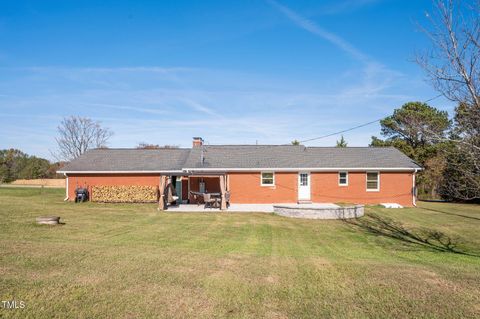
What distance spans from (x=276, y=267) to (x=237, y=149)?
1898 centimetres

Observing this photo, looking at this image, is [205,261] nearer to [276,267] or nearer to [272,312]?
[276,267]

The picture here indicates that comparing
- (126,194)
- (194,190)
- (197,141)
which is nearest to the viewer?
(126,194)

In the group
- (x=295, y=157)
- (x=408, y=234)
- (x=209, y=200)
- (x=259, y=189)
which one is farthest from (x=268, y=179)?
(x=408, y=234)

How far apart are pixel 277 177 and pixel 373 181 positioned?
682cm

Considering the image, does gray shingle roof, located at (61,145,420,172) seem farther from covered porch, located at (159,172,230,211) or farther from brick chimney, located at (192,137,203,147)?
A: brick chimney, located at (192,137,203,147)

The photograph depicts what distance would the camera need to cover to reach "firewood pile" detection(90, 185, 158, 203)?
23.2 meters

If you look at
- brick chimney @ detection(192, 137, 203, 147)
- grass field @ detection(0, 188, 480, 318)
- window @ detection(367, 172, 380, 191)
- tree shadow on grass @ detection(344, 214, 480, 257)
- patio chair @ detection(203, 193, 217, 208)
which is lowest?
tree shadow on grass @ detection(344, 214, 480, 257)

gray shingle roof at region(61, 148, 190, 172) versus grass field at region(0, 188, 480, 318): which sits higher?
gray shingle roof at region(61, 148, 190, 172)

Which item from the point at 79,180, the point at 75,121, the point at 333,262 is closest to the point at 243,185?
the point at 79,180

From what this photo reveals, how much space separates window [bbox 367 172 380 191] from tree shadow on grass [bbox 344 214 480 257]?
6.23 m

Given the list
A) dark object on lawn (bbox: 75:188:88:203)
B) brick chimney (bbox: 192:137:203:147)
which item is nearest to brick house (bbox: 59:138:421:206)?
dark object on lawn (bbox: 75:188:88:203)

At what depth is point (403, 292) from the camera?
20.9ft

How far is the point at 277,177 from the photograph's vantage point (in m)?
23.6

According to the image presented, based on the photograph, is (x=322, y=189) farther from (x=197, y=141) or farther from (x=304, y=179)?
(x=197, y=141)
